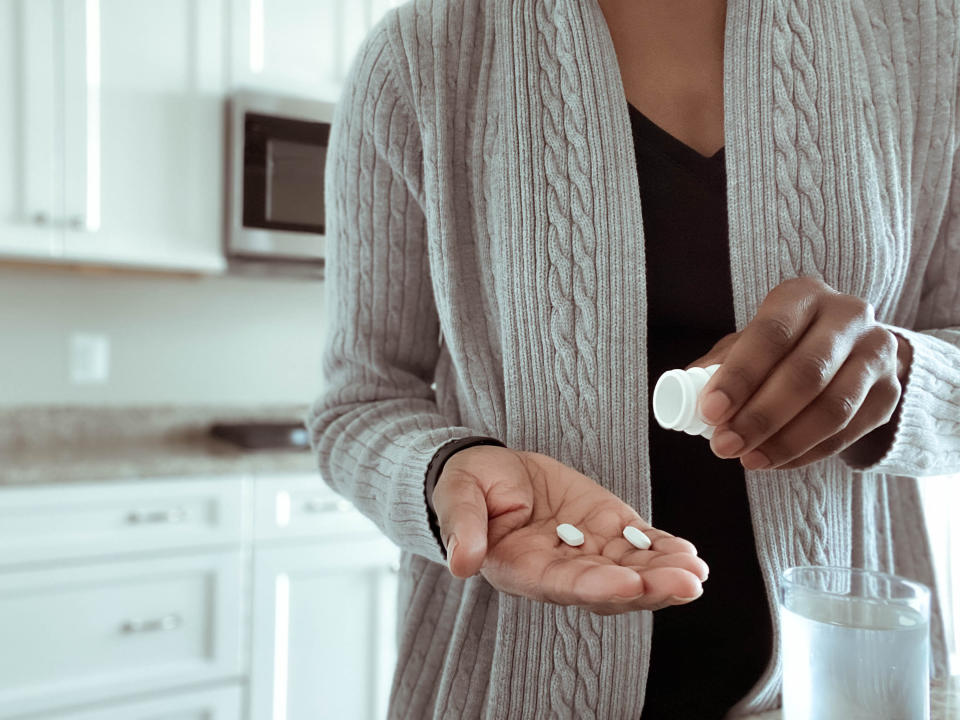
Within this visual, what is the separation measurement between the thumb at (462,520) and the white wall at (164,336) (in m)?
1.73

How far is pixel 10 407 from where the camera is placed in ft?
6.10

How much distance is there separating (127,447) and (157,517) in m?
0.41

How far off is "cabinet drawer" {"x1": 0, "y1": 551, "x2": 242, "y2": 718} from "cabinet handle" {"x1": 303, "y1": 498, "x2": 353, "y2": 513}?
6.7 inches

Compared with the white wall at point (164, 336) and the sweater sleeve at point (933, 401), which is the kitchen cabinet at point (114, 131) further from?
the sweater sleeve at point (933, 401)

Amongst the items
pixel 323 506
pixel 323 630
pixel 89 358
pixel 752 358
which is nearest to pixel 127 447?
pixel 89 358

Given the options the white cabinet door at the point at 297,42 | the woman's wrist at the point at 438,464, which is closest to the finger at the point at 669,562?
the woman's wrist at the point at 438,464

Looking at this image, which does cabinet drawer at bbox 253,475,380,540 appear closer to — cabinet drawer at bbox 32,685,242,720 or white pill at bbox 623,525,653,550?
cabinet drawer at bbox 32,685,242,720

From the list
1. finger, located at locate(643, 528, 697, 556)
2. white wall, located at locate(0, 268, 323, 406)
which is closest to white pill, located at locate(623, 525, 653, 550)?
finger, located at locate(643, 528, 697, 556)

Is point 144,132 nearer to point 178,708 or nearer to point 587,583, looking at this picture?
point 178,708

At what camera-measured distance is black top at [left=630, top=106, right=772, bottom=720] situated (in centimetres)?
65

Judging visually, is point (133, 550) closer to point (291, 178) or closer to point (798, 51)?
point (291, 178)

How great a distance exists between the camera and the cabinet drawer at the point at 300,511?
5.38 ft

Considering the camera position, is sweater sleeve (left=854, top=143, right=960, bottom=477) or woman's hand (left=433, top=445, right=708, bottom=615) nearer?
woman's hand (left=433, top=445, right=708, bottom=615)

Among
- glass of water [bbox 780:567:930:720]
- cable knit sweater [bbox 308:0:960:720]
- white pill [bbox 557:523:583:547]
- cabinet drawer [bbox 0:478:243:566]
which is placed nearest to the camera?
glass of water [bbox 780:567:930:720]
